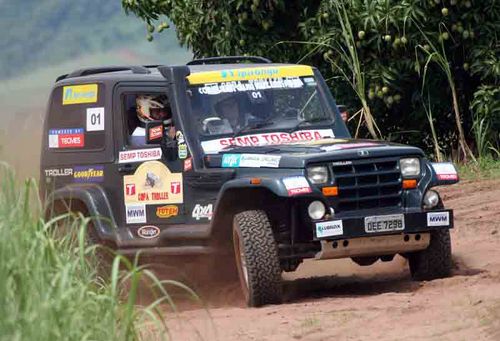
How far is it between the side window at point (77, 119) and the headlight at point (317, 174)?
84.1 inches

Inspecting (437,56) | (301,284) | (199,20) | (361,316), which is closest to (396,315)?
(361,316)

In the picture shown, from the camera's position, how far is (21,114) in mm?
→ 8773

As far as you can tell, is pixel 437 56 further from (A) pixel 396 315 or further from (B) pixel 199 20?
(A) pixel 396 315

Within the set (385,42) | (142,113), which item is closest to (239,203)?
(142,113)

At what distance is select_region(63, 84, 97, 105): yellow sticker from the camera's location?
38.2 ft

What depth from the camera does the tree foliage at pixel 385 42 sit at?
624 inches

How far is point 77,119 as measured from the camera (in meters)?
11.8

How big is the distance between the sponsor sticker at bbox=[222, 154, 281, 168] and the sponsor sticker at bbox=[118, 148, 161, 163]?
612mm

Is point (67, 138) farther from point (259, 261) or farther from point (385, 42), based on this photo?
point (385, 42)

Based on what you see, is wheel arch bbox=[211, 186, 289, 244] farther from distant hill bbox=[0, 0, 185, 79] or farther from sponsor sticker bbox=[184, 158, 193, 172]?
distant hill bbox=[0, 0, 185, 79]

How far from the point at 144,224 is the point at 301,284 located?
4.21ft

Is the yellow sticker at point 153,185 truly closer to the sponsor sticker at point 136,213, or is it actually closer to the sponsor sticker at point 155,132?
the sponsor sticker at point 136,213

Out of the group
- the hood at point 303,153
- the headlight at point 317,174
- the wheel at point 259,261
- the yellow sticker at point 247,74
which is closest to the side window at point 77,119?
the yellow sticker at point 247,74

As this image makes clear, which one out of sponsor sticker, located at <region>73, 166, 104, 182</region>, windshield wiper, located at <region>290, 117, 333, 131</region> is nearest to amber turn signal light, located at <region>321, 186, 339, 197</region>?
windshield wiper, located at <region>290, 117, 333, 131</region>
